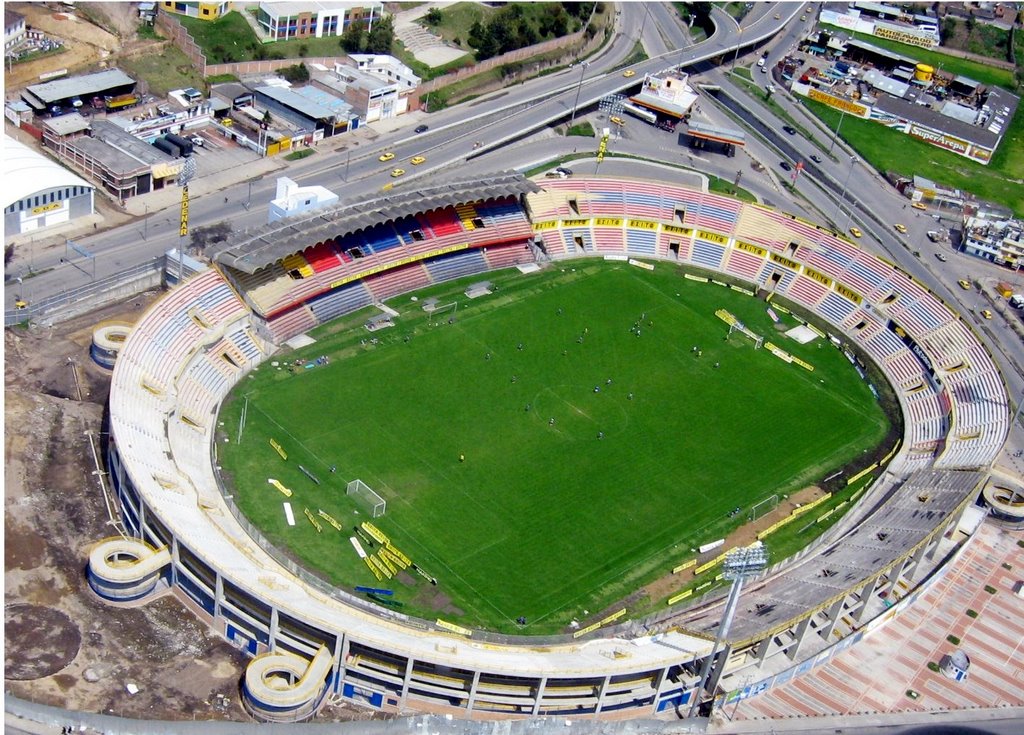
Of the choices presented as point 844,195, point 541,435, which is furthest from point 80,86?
point 844,195

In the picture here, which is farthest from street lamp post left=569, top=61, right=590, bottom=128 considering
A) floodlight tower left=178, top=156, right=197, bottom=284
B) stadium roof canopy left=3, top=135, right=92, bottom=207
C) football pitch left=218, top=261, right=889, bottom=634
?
stadium roof canopy left=3, top=135, right=92, bottom=207

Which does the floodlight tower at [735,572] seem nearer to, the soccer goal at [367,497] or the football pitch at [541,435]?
the football pitch at [541,435]

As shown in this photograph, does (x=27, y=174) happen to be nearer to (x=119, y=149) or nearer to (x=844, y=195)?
(x=119, y=149)

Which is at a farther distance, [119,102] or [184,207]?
[119,102]

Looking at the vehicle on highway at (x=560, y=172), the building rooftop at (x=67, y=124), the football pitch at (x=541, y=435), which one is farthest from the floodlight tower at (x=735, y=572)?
the building rooftop at (x=67, y=124)

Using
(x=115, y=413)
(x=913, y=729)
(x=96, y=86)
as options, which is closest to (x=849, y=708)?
(x=913, y=729)

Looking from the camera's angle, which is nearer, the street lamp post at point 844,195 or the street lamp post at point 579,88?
the street lamp post at point 844,195
